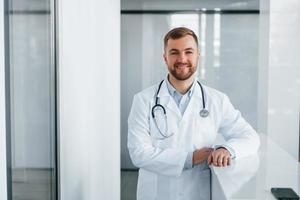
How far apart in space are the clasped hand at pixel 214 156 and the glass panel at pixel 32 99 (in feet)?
2.36

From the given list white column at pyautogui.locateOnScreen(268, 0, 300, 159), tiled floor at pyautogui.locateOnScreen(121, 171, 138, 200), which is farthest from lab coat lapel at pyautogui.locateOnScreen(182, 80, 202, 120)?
tiled floor at pyautogui.locateOnScreen(121, 171, 138, 200)

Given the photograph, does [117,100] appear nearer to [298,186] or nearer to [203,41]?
[203,41]

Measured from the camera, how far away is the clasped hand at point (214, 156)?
5.73 ft

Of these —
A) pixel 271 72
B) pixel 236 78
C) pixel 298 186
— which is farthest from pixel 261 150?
pixel 236 78

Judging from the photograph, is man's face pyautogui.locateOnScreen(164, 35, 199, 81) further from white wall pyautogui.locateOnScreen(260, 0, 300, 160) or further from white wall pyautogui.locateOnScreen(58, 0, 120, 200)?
white wall pyautogui.locateOnScreen(260, 0, 300, 160)

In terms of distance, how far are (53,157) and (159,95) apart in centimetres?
69

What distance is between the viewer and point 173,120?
6.97ft

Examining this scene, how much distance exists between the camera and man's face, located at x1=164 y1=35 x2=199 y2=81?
201 cm

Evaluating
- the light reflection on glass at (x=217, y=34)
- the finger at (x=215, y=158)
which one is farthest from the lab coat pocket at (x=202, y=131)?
the light reflection on glass at (x=217, y=34)

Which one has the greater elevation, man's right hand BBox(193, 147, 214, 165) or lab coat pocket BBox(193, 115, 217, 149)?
lab coat pocket BBox(193, 115, 217, 149)

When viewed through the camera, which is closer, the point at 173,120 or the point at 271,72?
the point at 173,120

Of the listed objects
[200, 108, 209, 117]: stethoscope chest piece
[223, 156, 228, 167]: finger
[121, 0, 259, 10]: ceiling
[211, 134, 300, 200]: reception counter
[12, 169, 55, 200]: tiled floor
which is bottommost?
[12, 169, 55, 200]: tiled floor

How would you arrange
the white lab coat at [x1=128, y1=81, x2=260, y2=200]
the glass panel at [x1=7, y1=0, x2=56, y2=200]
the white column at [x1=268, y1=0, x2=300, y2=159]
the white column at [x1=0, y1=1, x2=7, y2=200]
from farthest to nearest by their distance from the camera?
the white column at [x1=268, y1=0, x2=300, y2=159]
the white lab coat at [x1=128, y1=81, x2=260, y2=200]
the glass panel at [x1=7, y1=0, x2=56, y2=200]
the white column at [x1=0, y1=1, x2=7, y2=200]

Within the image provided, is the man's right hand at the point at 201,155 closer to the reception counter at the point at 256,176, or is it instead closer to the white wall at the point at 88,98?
the reception counter at the point at 256,176
